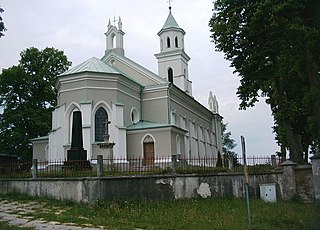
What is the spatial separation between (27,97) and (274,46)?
24835 mm

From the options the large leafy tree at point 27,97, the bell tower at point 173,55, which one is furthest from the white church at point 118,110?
the bell tower at point 173,55

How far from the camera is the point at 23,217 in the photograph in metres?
10.7

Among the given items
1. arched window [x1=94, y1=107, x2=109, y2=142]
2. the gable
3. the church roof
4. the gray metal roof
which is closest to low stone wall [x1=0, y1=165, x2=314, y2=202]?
arched window [x1=94, y1=107, x2=109, y2=142]

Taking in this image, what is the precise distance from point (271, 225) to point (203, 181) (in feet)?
15.0

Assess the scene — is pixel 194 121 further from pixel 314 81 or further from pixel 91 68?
pixel 314 81

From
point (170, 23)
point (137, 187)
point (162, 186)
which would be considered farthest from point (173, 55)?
point (137, 187)

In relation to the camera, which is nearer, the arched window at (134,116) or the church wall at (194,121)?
the arched window at (134,116)

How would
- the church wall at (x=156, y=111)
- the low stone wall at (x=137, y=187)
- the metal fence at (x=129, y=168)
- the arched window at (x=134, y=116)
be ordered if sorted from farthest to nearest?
the church wall at (x=156, y=111) < the arched window at (x=134, y=116) < the metal fence at (x=129, y=168) < the low stone wall at (x=137, y=187)

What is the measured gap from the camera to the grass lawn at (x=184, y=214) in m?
9.70

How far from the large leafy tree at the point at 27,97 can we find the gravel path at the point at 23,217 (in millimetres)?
19467

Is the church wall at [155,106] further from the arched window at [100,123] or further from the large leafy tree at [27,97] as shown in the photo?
the large leafy tree at [27,97]

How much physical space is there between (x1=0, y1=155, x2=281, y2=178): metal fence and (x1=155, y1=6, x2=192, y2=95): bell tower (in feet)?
75.6

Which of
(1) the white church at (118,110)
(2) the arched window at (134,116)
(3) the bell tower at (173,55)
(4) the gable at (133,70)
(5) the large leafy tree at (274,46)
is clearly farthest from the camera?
(3) the bell tower at (173,55)

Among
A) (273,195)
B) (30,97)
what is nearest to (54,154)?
(30,97)
